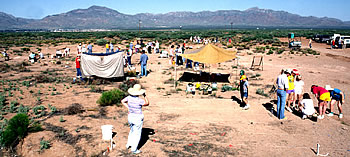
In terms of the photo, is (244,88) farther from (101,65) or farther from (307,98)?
(101,65)

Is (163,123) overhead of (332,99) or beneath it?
beneath

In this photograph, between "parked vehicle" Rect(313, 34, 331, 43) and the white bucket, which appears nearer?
the white bucket

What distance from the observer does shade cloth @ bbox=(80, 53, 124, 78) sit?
14.9 m

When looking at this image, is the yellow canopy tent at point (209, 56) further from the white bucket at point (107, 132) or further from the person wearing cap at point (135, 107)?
the person wearing cap at point (135, 107)

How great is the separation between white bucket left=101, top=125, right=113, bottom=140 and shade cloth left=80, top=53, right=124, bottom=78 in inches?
333

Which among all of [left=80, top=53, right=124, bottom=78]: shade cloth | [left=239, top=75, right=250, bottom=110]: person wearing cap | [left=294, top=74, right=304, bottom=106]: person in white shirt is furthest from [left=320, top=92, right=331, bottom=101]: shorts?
[left=80, top=53, right=124, bottom=78]: shade cloth

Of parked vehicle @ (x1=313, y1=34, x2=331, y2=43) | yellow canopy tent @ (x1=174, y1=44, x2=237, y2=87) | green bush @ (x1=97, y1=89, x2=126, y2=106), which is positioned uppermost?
parked vehicle @ (x1=313, y1=34, x2=331, y2=43)

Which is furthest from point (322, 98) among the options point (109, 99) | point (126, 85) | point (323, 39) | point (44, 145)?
point (323, 39)

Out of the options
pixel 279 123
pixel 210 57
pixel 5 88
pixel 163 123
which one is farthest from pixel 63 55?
pixel 279 123

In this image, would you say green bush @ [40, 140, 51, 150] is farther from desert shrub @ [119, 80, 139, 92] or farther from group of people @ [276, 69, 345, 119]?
group of people @ [276, 69, 345, 119]

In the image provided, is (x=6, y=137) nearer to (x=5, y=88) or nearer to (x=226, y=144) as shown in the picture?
(x=226, y=144)

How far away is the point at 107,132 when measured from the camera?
7.08 m

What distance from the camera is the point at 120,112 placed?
987 cm

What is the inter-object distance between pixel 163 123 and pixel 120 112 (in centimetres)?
209
